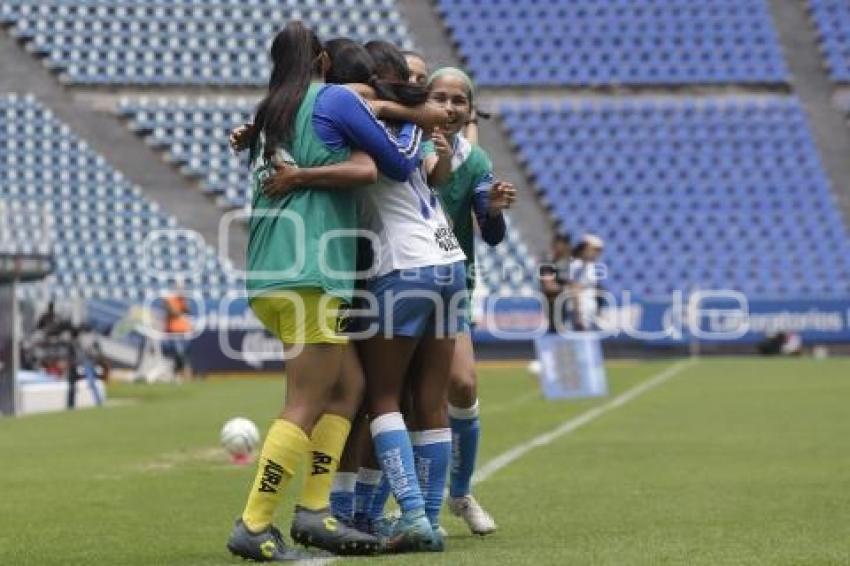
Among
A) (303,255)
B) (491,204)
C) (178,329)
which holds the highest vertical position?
(491,204)

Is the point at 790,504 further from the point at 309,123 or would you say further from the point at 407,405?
the point at 309,123

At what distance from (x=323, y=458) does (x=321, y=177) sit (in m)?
0.99

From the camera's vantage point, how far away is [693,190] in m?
35.3

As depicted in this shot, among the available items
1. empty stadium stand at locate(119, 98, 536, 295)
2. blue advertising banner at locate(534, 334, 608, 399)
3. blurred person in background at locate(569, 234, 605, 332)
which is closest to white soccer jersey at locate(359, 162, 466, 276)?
blue advertising banner at locate(534, 334, 608, 399)

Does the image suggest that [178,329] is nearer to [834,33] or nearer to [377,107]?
[834,33]

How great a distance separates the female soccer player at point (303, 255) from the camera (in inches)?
225

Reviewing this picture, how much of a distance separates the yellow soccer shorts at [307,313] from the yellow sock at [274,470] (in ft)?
1.00

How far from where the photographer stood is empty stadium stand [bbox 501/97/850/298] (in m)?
33.9

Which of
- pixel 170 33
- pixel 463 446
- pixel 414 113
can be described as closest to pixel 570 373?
pixel 463 446

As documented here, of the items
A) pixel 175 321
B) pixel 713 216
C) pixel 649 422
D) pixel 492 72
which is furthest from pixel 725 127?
pixel 649 422

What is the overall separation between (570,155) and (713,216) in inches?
127

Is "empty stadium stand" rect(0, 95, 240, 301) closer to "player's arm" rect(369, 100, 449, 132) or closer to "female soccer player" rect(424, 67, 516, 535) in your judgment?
"female soccer player" rect(424, 67, 516, 535)

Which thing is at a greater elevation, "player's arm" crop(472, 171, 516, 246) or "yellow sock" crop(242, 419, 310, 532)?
"player's arm" crop(472, 171, 516, 246)

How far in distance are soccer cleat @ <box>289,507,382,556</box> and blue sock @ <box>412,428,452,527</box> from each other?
1.67 feet
